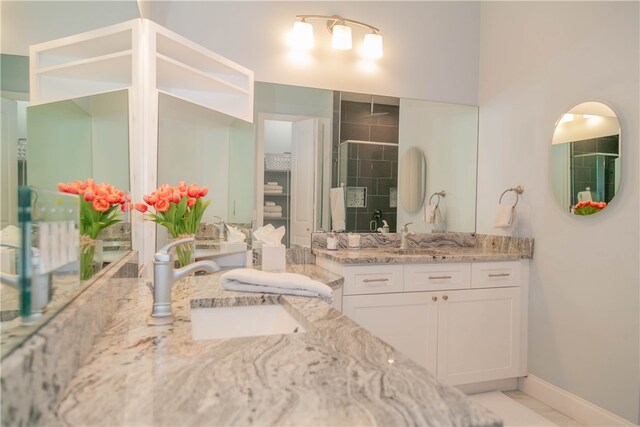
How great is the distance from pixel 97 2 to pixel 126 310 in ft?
3.52

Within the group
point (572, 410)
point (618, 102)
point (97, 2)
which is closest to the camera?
point (97, 2)

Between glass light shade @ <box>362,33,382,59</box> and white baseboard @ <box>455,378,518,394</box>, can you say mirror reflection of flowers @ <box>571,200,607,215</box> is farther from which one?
glass light shade @ <box>362,33,382,59</box>

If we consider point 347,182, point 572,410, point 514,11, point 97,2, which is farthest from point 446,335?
point 97,2

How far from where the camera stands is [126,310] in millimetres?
1243

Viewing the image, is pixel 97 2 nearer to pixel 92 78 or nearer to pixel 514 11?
pixel 92 78

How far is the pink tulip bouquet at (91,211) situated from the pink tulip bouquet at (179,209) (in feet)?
1.06

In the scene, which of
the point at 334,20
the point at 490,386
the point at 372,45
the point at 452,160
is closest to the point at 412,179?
the point at 452,160

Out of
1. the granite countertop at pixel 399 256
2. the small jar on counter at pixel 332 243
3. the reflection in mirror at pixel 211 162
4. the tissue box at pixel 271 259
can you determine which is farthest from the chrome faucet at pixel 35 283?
Answer: the small jar on counter at pixel 332 243

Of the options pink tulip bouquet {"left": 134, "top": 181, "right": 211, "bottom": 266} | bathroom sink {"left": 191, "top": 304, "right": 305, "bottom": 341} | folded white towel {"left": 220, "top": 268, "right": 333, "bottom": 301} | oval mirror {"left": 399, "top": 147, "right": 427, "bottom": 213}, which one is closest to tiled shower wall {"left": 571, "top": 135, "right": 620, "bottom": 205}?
oval mirror {"left": 399, "top": 147, "right": 427, "bottom": 213}

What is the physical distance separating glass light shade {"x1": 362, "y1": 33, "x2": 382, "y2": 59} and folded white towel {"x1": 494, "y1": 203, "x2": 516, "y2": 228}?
1.32 metres

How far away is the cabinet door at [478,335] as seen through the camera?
98.1 inches

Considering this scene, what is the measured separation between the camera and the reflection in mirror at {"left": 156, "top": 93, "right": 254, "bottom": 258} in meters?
2.06

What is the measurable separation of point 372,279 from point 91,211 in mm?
1516

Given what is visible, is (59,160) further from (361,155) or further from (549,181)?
(549,181)
